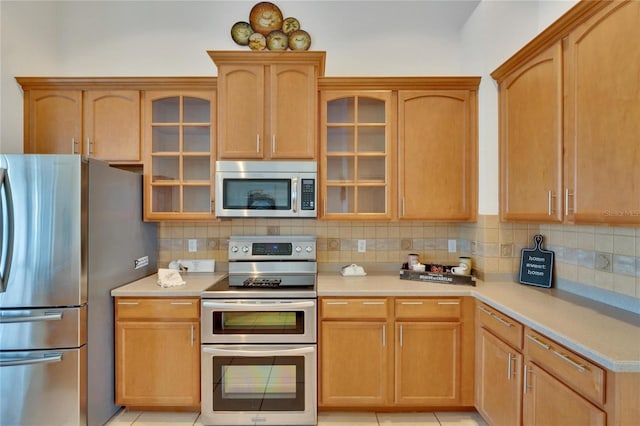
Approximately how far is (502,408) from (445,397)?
42 cm

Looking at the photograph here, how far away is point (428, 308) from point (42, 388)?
2357 mm

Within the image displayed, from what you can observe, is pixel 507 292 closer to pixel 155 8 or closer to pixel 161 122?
pixel 161 122

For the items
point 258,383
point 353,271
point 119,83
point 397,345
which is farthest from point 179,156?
point 397,345

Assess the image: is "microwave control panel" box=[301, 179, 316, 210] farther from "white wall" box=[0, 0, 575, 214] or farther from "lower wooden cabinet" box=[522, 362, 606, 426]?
"lower wooden cabinet" box=[522, 362, 606, 426]

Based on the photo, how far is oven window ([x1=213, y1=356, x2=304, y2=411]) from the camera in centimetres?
210

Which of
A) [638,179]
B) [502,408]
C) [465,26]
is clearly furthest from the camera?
[465,26]

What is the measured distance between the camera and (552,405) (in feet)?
4.69

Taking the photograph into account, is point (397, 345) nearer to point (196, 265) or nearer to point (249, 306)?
point (249, 306)

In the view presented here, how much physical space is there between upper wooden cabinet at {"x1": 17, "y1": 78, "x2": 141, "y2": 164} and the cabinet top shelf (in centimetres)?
74

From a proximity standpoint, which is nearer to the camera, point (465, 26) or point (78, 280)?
point (78, 280)

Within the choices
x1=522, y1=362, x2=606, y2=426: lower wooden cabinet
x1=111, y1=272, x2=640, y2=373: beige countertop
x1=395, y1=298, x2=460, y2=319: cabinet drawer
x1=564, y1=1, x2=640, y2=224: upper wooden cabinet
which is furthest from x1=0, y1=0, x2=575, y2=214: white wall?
x1=522, y1=362, x2=606, y2=426: lower wooden cabinet

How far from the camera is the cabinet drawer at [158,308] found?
217 centimetres

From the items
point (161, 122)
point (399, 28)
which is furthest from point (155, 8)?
point (399, 28)

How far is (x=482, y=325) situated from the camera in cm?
206
